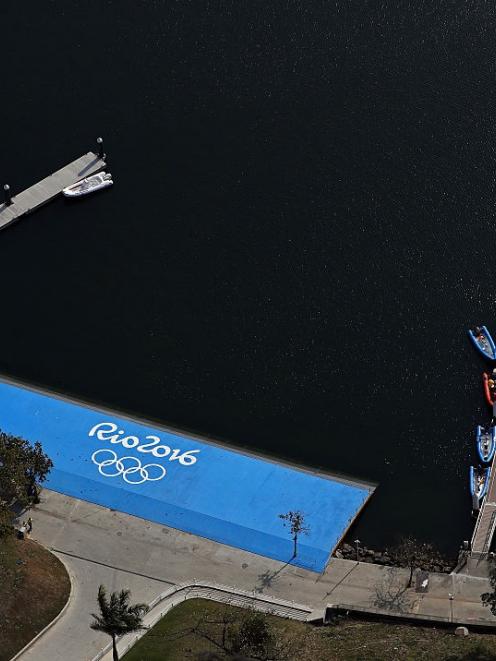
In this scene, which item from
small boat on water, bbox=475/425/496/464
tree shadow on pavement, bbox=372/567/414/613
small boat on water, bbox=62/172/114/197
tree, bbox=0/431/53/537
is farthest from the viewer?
small boat on water, bbox=62/172/114/197

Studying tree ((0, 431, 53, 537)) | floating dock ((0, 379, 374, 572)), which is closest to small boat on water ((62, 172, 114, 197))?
floating dock ((0, 379, 374, 572))

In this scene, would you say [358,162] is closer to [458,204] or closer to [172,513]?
[458,204]

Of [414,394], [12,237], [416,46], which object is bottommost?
[414,394]

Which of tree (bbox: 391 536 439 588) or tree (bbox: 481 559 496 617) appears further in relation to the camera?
tree (bbox: 391 536 439 588)

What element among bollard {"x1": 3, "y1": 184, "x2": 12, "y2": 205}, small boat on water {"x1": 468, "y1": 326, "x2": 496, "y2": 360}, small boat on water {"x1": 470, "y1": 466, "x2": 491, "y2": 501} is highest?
bollard {"x1": 3, "y1": 184, "x2": 12, "y2": 205}

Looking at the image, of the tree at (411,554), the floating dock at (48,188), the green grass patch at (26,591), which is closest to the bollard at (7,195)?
the floating dock at (48,188)

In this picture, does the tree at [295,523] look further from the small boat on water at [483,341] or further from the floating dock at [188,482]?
the small boat on water at [483,341]

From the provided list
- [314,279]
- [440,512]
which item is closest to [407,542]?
[440,512]

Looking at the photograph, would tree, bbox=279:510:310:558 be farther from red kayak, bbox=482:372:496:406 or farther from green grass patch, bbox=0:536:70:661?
red kayak, bbox=482:372:496:406
